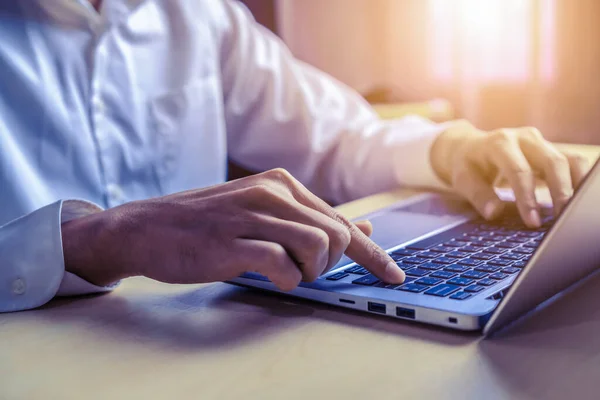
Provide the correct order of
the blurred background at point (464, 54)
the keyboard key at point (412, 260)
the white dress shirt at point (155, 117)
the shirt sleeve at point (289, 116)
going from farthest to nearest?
1. the blurred background at point (464, 54)
2. the shirt sleeve at point (289, 116)
3. the white dress shirt at point (155, 117)
4. the keyboard key at point (412, 260)

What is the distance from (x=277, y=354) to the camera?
427 mm

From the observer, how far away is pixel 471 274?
518 mm

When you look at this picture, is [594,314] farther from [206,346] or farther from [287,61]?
[287,61]

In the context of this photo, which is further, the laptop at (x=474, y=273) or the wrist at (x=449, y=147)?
the wrist at (x=449, y=147)

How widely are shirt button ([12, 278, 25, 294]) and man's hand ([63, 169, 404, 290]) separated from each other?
46 mm

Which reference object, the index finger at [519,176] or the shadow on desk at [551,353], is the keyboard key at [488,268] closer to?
the shadow on desk at [551,353]

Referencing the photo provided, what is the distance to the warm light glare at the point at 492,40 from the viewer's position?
84.2 inches

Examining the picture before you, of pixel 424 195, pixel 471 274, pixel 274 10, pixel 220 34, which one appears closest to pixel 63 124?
pixel 220 34

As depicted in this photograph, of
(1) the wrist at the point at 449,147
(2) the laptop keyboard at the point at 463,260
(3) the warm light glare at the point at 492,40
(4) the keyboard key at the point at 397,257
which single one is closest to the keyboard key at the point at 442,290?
(2) the laptop keyboard at the point at 463,260

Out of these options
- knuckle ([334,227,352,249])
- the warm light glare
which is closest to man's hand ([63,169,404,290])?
knuckle ([334,227,352,249])

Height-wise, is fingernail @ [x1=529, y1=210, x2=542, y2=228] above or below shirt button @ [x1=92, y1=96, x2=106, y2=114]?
below

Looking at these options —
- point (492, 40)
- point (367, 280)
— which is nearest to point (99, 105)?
point (367, 280)

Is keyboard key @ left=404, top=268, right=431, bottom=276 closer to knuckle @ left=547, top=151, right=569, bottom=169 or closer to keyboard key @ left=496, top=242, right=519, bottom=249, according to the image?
keyboard key @ left=496, top=242, right=519, bottom=249

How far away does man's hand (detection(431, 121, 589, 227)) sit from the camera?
0.72 m
